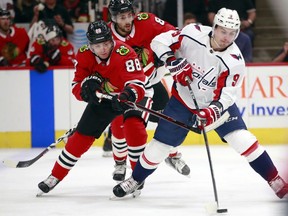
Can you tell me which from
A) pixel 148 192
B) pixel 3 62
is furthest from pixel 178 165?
pixel 3 62

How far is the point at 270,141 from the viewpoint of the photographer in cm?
678

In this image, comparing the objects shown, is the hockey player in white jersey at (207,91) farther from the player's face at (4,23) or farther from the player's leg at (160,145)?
the player's face at (4,23)

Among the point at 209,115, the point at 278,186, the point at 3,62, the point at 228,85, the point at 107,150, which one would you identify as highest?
the point at 228,85

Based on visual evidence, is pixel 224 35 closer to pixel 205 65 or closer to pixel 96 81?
pixel 205 65

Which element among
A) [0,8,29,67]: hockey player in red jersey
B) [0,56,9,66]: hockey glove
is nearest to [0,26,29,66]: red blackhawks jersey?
[0,8,29,67]: hockey player in red jersey

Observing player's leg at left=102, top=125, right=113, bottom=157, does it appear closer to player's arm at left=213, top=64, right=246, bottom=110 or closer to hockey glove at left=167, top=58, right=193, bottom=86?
hockey glove at left=167, top=58, right=193, bottom=86

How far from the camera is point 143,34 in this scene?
4715 millimetres

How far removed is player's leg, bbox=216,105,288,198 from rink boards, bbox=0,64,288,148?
2821 millimetres

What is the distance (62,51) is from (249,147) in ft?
11.5

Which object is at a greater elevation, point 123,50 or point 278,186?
point 123,50

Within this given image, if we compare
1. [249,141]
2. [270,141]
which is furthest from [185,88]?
[270,141]

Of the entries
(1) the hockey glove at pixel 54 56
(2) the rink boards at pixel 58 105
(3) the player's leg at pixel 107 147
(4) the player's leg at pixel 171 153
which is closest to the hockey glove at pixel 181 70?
(4) the player's leg at pixel 171 153

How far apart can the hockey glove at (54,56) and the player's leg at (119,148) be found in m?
2.32

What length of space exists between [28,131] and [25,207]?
2932 mm
